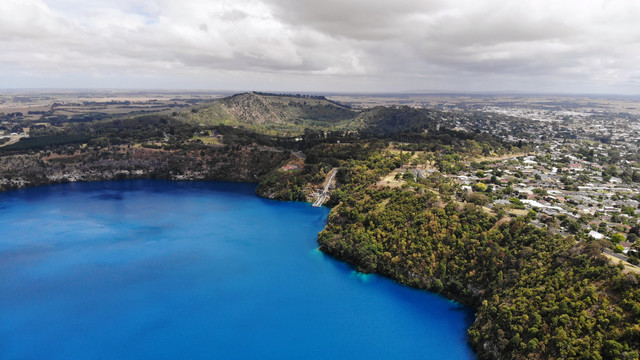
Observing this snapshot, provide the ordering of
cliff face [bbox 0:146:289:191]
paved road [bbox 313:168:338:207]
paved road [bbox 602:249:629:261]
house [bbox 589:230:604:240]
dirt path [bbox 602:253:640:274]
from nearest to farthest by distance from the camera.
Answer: dirt path [bbox 602:253:640:274]
paved road [bbox 602:249:629:261]
house [bbox 589:230:604:240]
paved road [bbox 313:168:338:207]
cliff face [bbox 0:146:289:191]

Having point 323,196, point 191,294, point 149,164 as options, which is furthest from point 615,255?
point 149,164

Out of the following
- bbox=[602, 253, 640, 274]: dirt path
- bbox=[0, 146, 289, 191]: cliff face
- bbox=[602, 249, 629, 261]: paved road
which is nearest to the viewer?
bbox=[602, 253, 640, 274]: dirt path

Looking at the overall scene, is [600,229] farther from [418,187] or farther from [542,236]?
[418,187]

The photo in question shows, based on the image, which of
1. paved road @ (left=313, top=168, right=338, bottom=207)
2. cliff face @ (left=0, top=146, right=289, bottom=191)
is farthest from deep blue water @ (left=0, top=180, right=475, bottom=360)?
cliff face @ (left=0, top=146, right=289, bottom=191)

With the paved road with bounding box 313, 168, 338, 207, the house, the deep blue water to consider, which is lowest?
the deep blue water

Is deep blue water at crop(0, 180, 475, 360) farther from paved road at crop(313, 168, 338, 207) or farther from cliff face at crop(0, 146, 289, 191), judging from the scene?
cliff face at crop(0, 146, 289, 191)

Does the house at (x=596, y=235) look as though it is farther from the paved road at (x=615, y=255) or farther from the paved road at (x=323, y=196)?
the paved road at (x=323, y=196)
